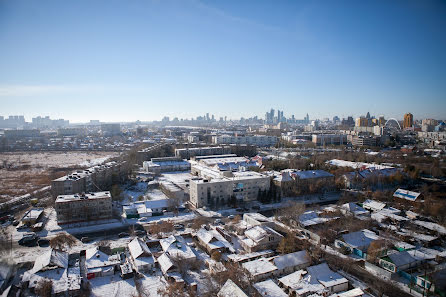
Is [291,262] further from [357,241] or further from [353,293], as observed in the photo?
[357,241]

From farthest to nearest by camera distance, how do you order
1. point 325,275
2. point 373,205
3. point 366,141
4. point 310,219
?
1. point 366,141
2. point 373,205
3. point 310,219
4. point 325,275

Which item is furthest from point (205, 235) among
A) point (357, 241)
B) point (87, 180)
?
point (87, 180)

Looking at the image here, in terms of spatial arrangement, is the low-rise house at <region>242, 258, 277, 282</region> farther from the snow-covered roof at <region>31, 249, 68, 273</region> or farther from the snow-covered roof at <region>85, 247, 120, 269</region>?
the snow-covered roof at <region>31, 249, 68, 273</region>

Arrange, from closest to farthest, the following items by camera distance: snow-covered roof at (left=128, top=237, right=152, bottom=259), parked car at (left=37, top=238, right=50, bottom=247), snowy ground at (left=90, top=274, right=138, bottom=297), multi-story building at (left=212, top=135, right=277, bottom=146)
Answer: snowy ground at (left=90, top=274, right=138, bottom=297)
snow-covered roof at (left=128, top=237, right=152, bottom=259)
parked car at (left=37, top=238, right=50, bottom=247)
multi-story building at (left=212, top=135, right=277, bottom=146)

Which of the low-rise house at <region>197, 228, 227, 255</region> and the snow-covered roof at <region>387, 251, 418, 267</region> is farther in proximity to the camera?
the low-rise house at <region>197, 228, 227, 255</region>

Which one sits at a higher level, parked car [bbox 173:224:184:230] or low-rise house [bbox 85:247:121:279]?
low-rise house [bbox 85:247:121:279]

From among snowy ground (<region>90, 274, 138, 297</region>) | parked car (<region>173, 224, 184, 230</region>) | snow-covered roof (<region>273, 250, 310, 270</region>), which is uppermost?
snow-covered roof (<region>273, 250, 310, 270</region>)

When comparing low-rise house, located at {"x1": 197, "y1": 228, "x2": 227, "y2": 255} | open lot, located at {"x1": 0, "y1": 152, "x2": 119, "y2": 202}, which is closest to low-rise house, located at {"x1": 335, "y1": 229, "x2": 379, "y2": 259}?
low-rise house, located at {"x1": 197, "y1": 228, "x2": 227, "y2": 255}
